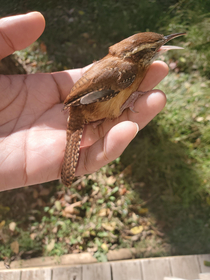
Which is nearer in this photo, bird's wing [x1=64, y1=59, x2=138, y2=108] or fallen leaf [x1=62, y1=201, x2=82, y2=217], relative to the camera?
bird's wing [x1=64, y1=59, x2=138, y2=108]

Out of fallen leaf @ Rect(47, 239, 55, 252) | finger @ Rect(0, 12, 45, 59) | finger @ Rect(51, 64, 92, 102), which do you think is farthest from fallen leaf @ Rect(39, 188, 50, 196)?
finger @ Rect(0, 12, 45, 59)

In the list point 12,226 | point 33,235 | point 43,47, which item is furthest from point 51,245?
point 43,47

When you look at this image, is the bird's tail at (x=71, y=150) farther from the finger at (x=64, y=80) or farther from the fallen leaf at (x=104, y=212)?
the fallen leaf at (x=104, y=212)

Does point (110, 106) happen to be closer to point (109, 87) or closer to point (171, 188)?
point (109, 87)

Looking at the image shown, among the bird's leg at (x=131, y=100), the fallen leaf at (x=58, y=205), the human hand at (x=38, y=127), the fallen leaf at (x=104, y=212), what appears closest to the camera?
the human hand at (x=38, y=127)

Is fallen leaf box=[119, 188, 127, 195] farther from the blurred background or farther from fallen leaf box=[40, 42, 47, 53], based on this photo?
fallen leaf box=[40, 42, 47, 53]

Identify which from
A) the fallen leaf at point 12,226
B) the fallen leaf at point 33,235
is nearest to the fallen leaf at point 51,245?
the fallen leaf at point 33,235

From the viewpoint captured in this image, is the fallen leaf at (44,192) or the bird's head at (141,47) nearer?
the bird's head at (141,47)

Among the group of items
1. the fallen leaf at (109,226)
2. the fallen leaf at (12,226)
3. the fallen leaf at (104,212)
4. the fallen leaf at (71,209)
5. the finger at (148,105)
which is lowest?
the fallen leaf at (109,226)
